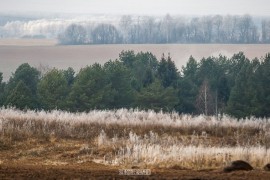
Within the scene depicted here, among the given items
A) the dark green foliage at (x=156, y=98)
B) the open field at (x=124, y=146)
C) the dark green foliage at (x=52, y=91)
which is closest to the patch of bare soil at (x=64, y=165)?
the open field at (x=124, y=146)

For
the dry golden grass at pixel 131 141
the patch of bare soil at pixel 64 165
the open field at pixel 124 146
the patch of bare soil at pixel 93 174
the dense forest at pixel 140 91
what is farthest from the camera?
the dense forest at pixel 140 91

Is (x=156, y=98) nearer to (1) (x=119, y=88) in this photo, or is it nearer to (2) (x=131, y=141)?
(1) (x=119, y=88)

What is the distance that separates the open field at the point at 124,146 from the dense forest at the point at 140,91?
2384 cm

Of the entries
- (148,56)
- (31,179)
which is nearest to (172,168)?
(31,179)

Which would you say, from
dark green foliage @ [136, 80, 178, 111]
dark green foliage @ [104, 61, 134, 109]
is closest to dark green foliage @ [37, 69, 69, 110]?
dark green foliage @ [104, 61, 134, 109]

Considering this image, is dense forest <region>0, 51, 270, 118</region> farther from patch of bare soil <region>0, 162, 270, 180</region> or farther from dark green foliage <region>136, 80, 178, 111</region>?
patch of bare soil <region>0, 162, 270, 180</region>

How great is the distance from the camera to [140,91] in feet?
181

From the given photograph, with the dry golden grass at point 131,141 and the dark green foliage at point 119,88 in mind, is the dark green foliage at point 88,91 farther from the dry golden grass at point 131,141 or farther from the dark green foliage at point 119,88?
the dry golden grass at point 131,141

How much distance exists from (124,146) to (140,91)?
38.6 meters

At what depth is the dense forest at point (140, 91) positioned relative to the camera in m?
48.8

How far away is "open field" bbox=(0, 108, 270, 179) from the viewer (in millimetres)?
11289

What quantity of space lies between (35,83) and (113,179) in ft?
163

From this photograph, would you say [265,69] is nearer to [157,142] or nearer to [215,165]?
[157,142]

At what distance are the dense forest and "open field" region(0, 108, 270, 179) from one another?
78.2 ft
